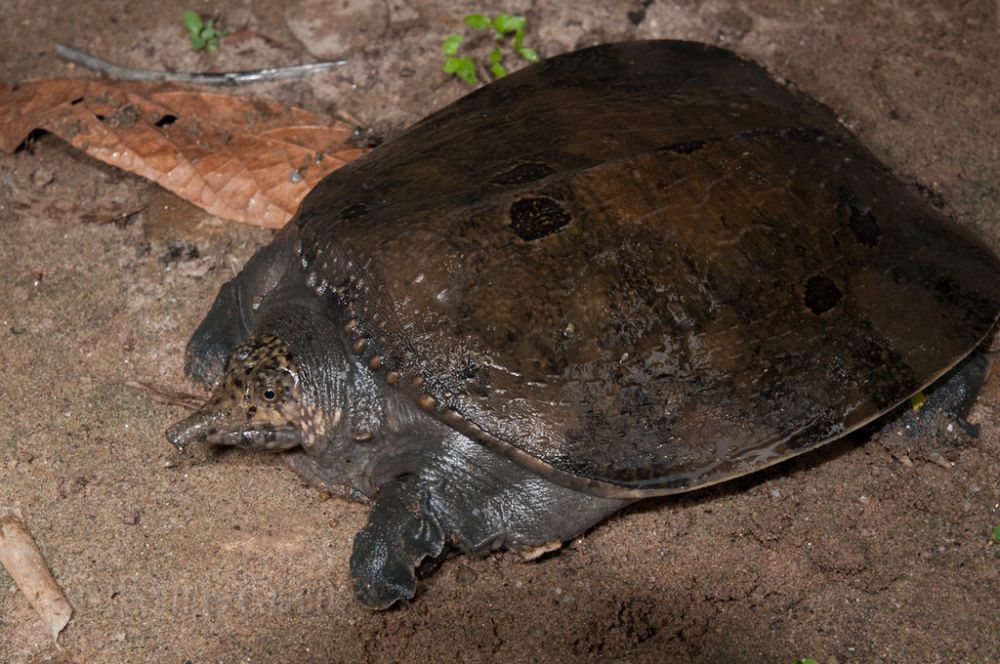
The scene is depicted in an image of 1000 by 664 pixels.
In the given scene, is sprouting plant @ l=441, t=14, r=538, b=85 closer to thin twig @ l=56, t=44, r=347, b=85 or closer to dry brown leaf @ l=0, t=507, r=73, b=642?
thin twig @ l=56, t=44, r=347, b=85

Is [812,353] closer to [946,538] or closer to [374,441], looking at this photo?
[946,538]

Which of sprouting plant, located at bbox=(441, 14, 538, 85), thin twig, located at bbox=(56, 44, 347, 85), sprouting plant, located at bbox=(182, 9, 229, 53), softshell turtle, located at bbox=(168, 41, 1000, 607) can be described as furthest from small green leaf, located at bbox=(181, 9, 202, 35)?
softshell turtle, located at bbox=(168, 41, 1000, 607)

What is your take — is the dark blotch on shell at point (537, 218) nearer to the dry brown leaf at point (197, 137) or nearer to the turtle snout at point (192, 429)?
the turtle snout at point (192, 429)

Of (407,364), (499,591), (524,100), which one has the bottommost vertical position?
(499,591)

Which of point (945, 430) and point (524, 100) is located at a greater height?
point (524, 100)

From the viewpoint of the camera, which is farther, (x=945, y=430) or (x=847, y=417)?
(x=945, y=430)

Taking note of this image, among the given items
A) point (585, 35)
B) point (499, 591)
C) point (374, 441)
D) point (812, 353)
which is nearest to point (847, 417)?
point (812, 353)
